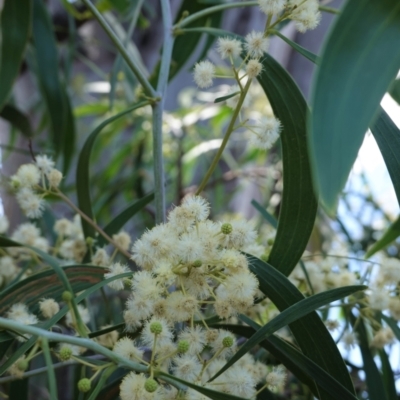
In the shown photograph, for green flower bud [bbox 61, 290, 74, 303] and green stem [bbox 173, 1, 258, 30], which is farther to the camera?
green stem [bbox 173, 1, 258, 30]

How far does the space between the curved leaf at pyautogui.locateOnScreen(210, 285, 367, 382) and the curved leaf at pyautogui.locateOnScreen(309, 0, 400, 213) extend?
25 cm

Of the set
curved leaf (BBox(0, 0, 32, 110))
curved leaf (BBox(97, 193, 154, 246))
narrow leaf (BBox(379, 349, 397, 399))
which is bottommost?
narrow leaf (BBox(379, 349, 397, 399))

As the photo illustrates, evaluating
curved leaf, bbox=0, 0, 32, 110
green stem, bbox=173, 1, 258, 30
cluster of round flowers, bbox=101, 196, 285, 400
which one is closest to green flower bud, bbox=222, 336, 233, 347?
cluster of round flowers, bbox=101, 196, 285, 400

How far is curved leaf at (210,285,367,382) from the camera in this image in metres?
0.66

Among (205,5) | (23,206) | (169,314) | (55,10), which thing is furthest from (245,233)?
(55,10)

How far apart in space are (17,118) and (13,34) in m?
0.35

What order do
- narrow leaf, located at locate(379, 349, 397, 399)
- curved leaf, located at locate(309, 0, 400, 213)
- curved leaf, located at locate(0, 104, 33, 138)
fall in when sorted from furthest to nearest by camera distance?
curved leaf, located at locate(0, 104, 33, 138)
narrow leaf, located at locate(379, 349, 397, 399)
curved leaf, located at locate(309, 0, 400, 213)

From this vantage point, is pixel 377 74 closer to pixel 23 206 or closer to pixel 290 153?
pixel 290 153

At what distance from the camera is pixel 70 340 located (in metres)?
0.57

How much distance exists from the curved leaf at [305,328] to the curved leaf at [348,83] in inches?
11.6

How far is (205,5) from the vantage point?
1.42 m

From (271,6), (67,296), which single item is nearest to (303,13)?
(271,6)

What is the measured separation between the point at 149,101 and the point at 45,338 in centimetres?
38

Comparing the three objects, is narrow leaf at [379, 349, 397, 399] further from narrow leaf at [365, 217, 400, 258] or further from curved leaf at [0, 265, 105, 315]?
curved leaf at [0, 265, 105, 315]
